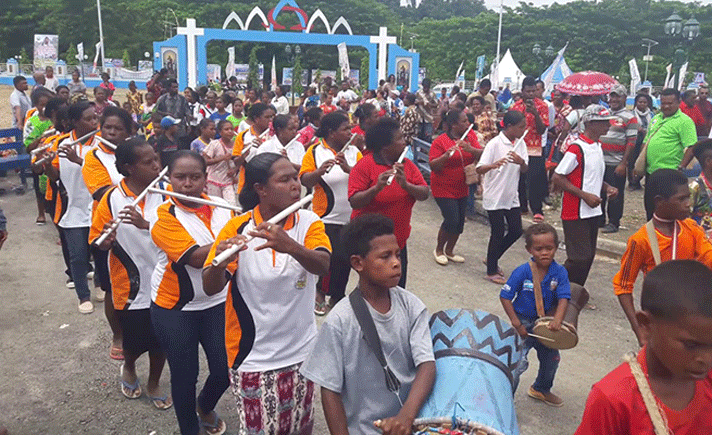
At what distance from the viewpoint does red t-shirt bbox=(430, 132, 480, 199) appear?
7051 millimetres

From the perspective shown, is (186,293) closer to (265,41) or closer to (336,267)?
(336,267)

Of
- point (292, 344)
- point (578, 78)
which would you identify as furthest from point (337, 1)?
point (292, 344)

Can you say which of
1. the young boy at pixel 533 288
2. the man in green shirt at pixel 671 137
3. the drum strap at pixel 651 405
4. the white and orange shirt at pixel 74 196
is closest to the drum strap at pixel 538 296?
the young boy at pixel 533 288

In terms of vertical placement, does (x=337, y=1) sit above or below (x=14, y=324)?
above

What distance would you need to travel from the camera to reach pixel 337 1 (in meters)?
68.9

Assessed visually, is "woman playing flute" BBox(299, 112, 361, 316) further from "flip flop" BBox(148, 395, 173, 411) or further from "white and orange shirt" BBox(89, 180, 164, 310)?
"white and orange shirt" BBox(89, 180, 164, 310)

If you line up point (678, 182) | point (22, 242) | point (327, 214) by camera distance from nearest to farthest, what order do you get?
point (678, 182) < point (327, 214) < point (22, 242)

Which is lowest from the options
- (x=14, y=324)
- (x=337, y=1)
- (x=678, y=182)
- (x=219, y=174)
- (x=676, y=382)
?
(x=14, y=324)

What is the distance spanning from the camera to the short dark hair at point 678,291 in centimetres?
175

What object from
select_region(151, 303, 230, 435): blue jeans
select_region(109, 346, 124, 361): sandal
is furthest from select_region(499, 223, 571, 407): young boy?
select_region(109, 346, 124, 361): sandal

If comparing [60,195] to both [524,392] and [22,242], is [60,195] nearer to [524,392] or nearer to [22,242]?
Answer: [22,242]

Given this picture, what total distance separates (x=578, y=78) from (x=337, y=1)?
61.2 metres

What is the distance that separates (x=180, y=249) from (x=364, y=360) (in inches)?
50.9

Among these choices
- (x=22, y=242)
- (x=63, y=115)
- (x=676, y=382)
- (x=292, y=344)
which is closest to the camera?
(x=676, y=382)
